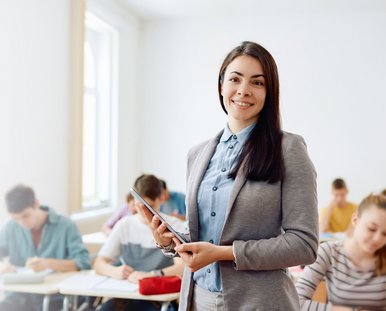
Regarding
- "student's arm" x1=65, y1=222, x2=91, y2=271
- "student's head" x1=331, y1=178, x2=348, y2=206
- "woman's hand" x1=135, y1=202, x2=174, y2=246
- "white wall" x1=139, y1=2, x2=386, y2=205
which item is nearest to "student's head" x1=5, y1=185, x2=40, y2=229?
"student's arm" x1=65, y1=222, x2=91, y2=271

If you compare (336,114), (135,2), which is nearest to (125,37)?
(135,2)

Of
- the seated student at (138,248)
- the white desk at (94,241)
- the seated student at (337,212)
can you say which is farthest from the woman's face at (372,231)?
the seated student at (337,212)

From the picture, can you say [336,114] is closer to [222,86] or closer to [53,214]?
[53,214]

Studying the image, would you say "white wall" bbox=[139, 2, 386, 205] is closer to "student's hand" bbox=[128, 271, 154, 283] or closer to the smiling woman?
"student's hand" bbox=[128, 271, 154, 283]

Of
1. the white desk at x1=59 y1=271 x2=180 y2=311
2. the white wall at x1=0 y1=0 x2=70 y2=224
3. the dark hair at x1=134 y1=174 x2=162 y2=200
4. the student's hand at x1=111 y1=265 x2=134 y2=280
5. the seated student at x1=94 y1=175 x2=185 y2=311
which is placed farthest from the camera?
the white wall at x1=0 y1=0 x2=70 y2=224

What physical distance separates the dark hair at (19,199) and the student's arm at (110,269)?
1.93 feet

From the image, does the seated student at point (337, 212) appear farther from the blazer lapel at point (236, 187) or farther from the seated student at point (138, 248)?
the blazer lapel at point (236, 187)

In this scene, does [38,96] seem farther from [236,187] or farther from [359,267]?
[236,187]

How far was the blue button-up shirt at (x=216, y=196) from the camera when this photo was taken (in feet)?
4.36

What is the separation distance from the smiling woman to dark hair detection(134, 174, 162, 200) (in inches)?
70.3

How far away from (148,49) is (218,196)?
595 cm

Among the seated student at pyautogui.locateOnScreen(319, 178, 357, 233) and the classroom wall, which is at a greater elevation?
the classroom wall

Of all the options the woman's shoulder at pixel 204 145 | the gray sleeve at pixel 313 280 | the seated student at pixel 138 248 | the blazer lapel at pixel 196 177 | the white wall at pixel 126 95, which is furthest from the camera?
→ the white wall at pixel 126 95

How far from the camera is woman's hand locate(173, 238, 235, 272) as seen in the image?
1.25 metres
